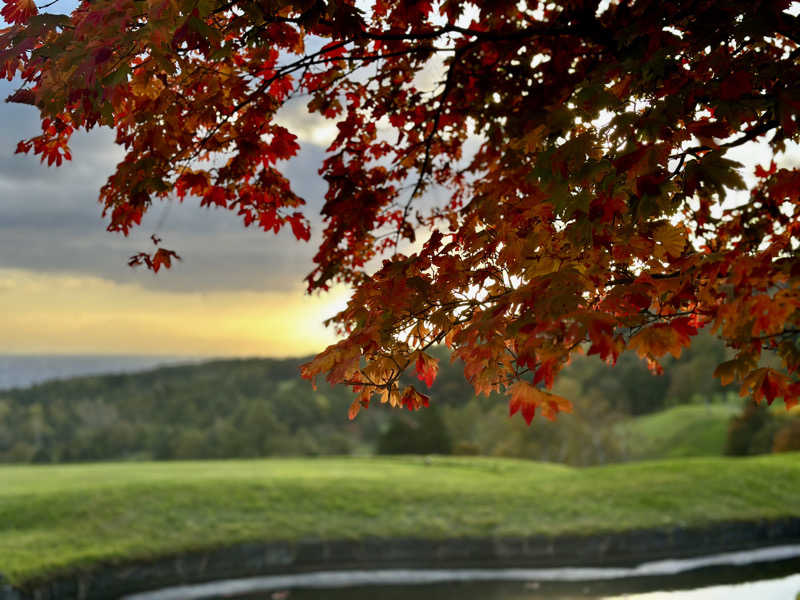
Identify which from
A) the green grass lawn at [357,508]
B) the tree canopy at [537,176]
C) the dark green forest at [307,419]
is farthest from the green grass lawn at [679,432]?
the tree canopy at [537,176]

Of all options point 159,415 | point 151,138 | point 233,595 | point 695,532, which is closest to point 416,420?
point 159,415

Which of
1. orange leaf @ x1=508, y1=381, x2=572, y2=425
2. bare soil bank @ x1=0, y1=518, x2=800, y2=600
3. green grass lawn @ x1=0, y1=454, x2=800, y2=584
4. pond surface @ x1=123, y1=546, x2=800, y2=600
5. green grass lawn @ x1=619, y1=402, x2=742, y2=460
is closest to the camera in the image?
orange leaf @ x1=508, y1=381, x2=572, y2=425

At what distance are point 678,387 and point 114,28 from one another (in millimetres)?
35980

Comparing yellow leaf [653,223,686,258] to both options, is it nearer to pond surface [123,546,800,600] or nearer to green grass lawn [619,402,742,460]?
pond surface [123,546,800,600]

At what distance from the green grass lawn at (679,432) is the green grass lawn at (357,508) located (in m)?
17.7

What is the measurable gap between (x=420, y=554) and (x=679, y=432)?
27479mm

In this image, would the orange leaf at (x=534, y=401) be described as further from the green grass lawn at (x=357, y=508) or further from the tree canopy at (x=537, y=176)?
the green grass lawn at (x=357, y=508)

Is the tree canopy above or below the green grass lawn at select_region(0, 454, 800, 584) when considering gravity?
above

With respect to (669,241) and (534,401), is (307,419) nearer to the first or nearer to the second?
(669,241)

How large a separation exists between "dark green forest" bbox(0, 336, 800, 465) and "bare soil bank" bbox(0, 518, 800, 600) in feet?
44.8

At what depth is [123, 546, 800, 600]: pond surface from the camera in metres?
7.91

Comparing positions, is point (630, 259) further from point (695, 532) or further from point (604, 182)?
point (695, 532)

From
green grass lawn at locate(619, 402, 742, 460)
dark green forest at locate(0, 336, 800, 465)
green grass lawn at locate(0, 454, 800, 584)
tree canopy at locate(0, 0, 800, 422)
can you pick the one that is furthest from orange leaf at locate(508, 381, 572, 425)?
green grass lawn at locate(619, 402, 742, 460)

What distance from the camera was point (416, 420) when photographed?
Answer: 2480 cm
